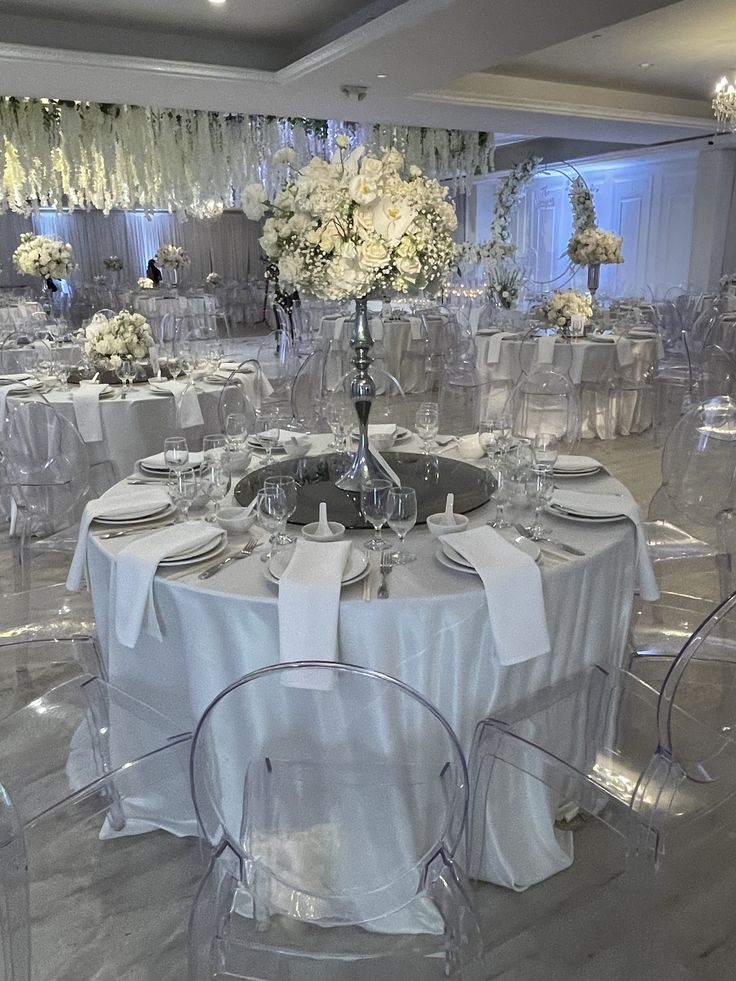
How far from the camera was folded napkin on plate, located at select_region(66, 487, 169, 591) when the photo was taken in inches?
93.5

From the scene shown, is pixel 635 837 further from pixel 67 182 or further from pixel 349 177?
pixel 67 182

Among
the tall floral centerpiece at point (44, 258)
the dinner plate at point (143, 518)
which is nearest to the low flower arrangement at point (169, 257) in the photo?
the tall floral centerpiece at point (44, 258)

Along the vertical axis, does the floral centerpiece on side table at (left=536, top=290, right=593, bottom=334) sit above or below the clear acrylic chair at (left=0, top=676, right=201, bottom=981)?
above

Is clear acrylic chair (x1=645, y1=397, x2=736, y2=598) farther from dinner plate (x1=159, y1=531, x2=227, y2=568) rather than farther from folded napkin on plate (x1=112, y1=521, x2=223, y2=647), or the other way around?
folded napkin on plate (x1=112, y1=521, x2=223, y2=647)

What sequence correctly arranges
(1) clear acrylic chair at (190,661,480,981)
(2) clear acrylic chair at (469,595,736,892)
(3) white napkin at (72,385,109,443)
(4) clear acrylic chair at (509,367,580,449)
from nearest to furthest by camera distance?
(1) clear acrylic chair at (190,661,480,981)
(2) clear acrylic chair at (469,595,736,892)
(4) clear acrylic chair at (509,367,580,449)
(3) white napkin at (72,385,109,443)

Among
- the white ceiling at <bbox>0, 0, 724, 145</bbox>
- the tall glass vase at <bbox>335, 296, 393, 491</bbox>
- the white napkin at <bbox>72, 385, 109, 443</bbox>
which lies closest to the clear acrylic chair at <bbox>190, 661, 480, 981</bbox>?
the tall glass vase at <bbox>335, 296, 393, 491</bbox>

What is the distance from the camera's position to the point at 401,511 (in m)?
2.01

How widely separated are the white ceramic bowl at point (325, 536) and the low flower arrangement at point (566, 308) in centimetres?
500

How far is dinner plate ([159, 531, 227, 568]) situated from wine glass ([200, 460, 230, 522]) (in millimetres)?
223

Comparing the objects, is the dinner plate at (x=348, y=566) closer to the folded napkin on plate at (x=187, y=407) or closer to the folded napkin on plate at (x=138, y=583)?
the folded napkin on plate at (x=138, y=583)

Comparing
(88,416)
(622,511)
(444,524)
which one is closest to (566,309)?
(88,416)

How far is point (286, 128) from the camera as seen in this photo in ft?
33.9

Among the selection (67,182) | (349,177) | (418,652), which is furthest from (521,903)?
(67,182)

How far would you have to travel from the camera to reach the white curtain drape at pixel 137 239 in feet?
58.7
